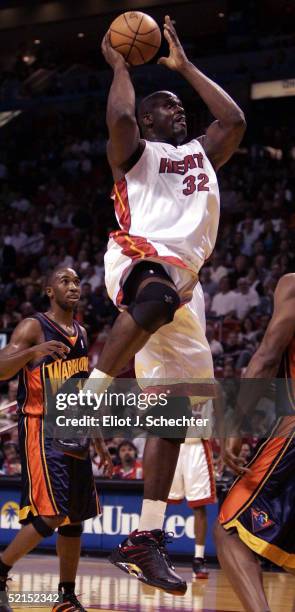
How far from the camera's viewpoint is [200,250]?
15.7ft

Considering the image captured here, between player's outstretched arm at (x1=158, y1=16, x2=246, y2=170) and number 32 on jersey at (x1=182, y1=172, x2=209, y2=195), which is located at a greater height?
player's outstretched arm at (x1=158, y1=16, x2=246, y2=170)

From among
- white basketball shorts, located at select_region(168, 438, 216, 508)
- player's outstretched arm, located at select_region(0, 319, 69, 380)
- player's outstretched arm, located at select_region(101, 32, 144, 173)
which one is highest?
player's outstretched arm, located at select_region(101, 32, 144, 173)

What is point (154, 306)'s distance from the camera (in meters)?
4.39

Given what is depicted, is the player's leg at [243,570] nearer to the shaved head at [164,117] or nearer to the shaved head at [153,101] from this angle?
the shaved head at [164,117]

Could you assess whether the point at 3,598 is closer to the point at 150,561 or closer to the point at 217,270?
the point at 150,561

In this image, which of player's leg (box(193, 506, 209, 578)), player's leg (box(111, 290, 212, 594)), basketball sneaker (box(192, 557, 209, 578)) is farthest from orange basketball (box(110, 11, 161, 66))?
basketball sneaker (box(192, 557, 209, 578))

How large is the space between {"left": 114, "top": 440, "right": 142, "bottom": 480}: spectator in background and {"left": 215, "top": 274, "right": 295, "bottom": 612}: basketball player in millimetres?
6202

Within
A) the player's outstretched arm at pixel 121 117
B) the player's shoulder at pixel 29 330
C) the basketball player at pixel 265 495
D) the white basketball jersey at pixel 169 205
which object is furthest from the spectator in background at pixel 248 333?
the basketball player at pixel 265 495

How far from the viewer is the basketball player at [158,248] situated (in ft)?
14.8

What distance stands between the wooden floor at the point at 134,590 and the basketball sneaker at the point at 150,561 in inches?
72.7

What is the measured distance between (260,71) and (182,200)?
→ 15875mm

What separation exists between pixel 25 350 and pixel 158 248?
1.98m

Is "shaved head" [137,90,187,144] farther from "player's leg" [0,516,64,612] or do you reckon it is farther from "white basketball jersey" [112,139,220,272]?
"player's leg" [0,516,64,612]

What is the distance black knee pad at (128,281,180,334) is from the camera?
14.4 ft
